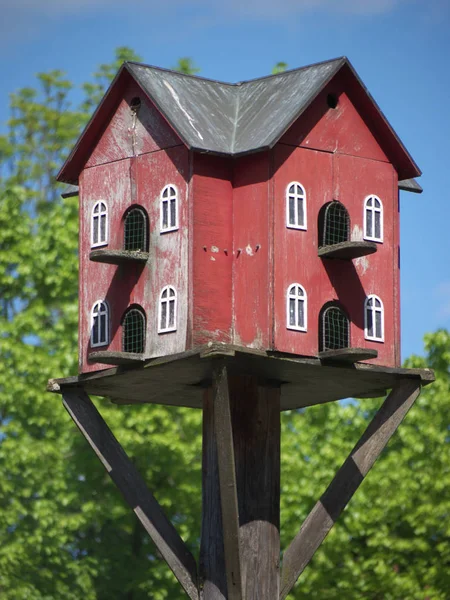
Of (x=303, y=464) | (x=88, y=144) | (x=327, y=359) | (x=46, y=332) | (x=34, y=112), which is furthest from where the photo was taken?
(x=34, y=112)

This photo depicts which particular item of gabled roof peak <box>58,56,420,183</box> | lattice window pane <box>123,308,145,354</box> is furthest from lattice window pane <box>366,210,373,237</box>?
lattice window pane <box>123,308,145,354</box>

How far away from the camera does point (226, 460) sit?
11.9m

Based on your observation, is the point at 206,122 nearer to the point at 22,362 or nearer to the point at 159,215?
the point at 159,215

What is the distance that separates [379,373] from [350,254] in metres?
0.99

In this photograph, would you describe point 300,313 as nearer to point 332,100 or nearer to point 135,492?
point 332,100

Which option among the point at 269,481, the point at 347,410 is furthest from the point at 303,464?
the point at 269,481

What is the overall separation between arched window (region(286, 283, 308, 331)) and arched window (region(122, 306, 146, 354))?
3.83ft

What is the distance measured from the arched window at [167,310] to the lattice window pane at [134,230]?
61cm

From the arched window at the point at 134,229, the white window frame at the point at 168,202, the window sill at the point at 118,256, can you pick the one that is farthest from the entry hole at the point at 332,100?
the window sill at the point at 118,256

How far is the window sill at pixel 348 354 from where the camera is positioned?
11984 mm

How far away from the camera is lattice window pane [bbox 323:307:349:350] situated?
12.5m

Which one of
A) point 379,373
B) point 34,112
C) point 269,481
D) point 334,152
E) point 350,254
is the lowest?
point 269,481

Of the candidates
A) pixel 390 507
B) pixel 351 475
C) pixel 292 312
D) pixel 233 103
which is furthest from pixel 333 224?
pixel 390 507

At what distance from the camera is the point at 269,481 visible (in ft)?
41.5
